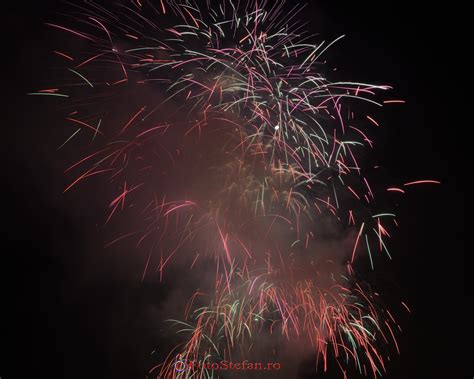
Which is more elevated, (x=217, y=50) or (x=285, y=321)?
(x=217, y=50)

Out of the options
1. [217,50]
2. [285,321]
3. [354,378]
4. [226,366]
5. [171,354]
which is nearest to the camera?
[217,50]

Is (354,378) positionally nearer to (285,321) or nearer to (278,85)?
(285,321)

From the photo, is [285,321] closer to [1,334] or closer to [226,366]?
[226,366]

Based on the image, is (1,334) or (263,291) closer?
(263,291)

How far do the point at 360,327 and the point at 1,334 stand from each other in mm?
16324

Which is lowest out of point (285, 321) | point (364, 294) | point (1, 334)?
point (1, 334)

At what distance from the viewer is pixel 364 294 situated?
1364 cm

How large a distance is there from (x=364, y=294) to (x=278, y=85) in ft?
23.7

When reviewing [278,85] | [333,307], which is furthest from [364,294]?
[278,85]

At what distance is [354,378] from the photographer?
80.6ft

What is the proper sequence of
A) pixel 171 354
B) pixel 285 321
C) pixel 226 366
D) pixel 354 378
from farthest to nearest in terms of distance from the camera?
pixel 354 378 < pixel 226 366 < pixel 171 354 < pixel 285 321

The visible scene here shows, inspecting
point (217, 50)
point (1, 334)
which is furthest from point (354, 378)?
point (217, 50)

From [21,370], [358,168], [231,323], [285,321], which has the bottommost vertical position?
[21,370]

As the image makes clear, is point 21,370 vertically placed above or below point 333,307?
below
